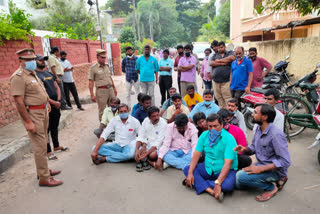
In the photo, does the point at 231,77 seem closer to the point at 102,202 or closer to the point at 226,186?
the point at 226,186

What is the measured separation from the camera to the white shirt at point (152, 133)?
418 cm

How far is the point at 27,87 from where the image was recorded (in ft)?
10.5

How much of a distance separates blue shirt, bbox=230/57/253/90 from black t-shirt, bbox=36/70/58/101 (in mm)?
3777

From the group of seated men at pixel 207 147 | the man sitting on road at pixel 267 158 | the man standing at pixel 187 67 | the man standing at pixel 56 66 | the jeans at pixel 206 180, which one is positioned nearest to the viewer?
the man sitting on road at pixel 267 158

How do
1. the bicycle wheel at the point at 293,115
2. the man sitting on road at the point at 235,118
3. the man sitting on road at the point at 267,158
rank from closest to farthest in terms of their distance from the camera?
the man sitting on road at the point at 267,158
the man sitting on road at the point at 235,118
the bicycle wheel at the point at 293,115

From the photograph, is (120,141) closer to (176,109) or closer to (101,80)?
(176,109)

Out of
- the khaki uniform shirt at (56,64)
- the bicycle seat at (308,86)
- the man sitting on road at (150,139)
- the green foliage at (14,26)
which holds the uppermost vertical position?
the green foliage at (14,26)

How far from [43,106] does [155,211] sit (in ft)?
6.98

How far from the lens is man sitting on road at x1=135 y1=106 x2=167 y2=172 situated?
4.00m

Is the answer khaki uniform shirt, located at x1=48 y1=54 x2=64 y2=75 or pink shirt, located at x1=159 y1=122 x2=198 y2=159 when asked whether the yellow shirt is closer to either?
pink shirt, located at x1=159 y1=122 x2=198 y2=159

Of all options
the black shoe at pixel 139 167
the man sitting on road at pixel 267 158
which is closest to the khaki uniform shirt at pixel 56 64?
the black shoe at pixel 139 167

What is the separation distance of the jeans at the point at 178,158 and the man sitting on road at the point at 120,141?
25.3 inches

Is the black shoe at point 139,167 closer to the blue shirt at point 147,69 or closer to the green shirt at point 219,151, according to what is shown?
the green shirt at point 219,151

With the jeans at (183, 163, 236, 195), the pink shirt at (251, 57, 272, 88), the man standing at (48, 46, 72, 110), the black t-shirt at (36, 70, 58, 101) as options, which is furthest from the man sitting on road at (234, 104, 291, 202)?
the man standing at (48, 46, 72, 110)
